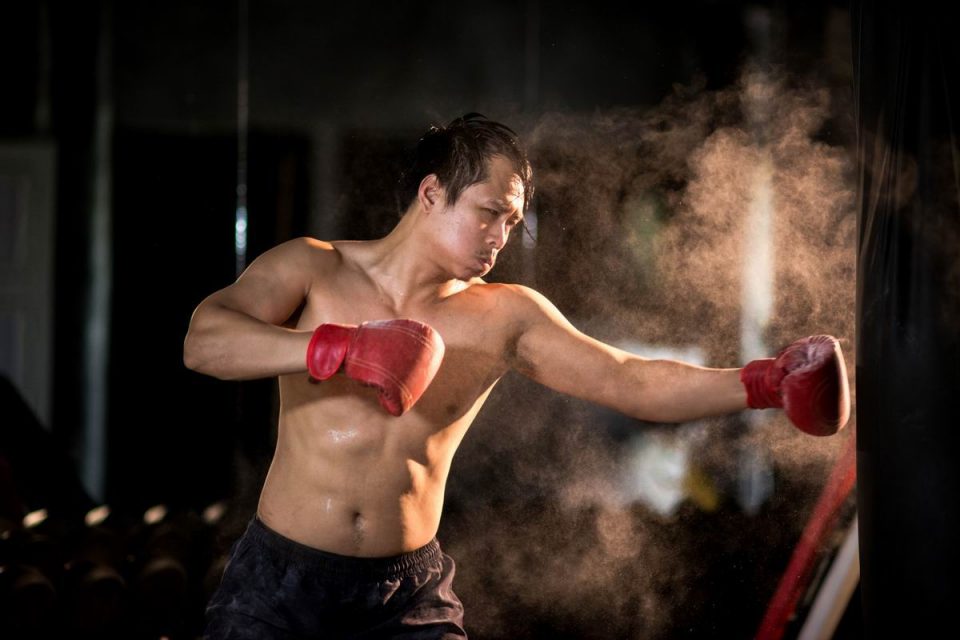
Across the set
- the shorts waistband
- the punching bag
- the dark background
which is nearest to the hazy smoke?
the dark background

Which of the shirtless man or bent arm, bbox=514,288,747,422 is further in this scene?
bent arm, bbox=514,288,747,422

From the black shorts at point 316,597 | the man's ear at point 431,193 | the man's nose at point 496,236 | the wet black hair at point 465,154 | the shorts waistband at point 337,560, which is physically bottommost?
the black shorts at point 316,597

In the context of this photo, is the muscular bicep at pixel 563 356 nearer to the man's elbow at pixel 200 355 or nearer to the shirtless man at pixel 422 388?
the shirtless man at pixel 422 388

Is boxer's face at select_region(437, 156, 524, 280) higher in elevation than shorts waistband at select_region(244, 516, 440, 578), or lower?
higher

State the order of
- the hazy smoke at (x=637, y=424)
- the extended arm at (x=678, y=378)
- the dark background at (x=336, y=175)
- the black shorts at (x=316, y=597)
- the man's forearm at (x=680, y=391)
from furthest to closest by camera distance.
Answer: the dark background at (x=336, y=175) < the hazy smoke at (x=637, y=424) < the man's forearm at (x=680, y=391) < the black shorts at (x=316, y=597) < the extended arm at (x=678, y=378)

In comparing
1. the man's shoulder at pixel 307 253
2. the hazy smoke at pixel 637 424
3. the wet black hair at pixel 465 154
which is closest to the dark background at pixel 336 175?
the hazy smoke at pixel 637 424

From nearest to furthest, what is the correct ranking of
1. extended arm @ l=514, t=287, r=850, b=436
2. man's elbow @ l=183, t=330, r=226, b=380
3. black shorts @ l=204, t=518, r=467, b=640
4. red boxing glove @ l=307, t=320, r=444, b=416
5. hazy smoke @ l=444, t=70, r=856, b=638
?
red boxing glove @ l=307, t=320, r=444, b=416
man's elbow @ l=183, t=330, r=226, b=380
extended arm @ l=514, t=287, r=850, b=436
black shorts @ l=204, t=518, r=467, b=640
hazy smoke @ l=444, t=70, r=856, b=638

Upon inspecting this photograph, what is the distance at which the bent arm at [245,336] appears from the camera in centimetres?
176

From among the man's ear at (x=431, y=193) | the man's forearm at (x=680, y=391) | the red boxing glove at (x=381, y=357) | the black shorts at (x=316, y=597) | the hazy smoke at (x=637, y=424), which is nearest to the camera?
the red boxing glove at (x=381, y=357)

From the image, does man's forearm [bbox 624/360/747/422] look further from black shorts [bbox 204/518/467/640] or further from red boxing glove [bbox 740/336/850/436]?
black shorts [bbox 204/518/467/640]

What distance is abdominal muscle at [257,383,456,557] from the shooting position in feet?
6.81

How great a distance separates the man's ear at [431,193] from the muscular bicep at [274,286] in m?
0.30

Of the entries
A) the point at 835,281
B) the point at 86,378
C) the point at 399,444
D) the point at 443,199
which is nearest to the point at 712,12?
the point at 835,281

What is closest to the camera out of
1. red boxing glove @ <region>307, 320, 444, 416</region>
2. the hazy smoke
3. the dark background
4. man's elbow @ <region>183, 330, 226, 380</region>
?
red boxing glove @ <region>307, 320, 444, 416</region>
